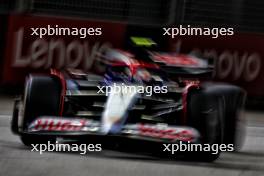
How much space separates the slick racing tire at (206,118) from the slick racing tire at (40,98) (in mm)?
1227

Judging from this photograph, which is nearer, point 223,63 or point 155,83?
point 155,83

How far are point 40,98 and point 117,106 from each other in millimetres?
746

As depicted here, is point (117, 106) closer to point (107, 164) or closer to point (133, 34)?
point (107, 164)

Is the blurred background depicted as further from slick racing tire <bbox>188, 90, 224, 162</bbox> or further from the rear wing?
slick racing tire <bbox>188, 90, 224, 162</bbox>

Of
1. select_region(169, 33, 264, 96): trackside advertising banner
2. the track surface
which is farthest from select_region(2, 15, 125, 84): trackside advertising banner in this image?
the track surface

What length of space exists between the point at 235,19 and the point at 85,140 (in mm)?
5649

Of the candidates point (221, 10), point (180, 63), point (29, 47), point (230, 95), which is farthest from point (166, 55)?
point (221, 10)

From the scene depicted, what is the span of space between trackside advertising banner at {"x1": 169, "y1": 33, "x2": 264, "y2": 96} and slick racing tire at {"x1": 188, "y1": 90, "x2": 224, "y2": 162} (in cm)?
458

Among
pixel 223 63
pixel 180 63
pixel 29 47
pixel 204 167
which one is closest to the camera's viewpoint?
pixel 204 167

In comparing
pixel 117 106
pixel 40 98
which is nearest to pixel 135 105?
pixel 117 106

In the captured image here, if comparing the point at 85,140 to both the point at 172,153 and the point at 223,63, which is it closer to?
the point at 172,153

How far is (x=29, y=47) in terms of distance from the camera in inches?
423

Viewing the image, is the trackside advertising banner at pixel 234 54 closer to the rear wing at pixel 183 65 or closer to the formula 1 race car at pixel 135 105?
the rear wing at pixel 183 65

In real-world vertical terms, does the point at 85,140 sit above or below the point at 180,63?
below
